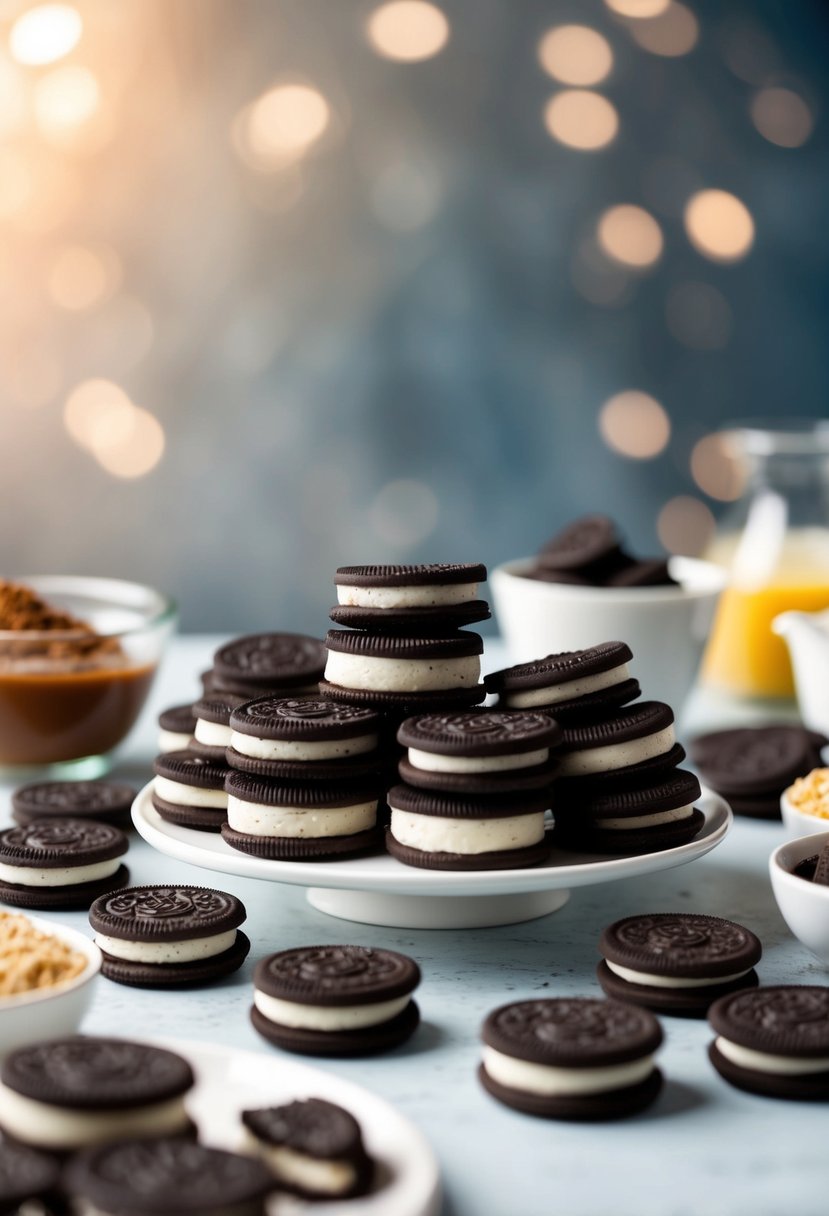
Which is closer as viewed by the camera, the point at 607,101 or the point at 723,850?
the point at 723,850

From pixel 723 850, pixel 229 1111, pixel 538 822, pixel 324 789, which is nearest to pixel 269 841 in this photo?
pixel 324 789

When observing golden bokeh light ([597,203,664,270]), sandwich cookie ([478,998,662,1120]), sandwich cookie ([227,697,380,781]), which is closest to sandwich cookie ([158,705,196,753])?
sandwich cookie ([227,697,380,781])

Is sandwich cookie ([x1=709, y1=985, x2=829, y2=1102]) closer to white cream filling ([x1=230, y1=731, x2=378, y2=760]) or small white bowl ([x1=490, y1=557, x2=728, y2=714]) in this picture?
white cream filling ([x1=230, y1=731, x2=378, y2=760])

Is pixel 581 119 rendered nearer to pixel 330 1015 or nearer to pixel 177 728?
pixel 177 728

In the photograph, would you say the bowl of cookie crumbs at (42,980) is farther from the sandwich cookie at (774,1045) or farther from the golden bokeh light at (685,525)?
the golden bokeh light at (685,525)

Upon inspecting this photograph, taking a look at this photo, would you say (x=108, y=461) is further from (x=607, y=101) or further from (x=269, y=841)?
(x=269, y=841)

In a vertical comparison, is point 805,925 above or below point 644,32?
below

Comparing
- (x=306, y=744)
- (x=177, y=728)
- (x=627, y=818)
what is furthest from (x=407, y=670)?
(x=177, y=728)
